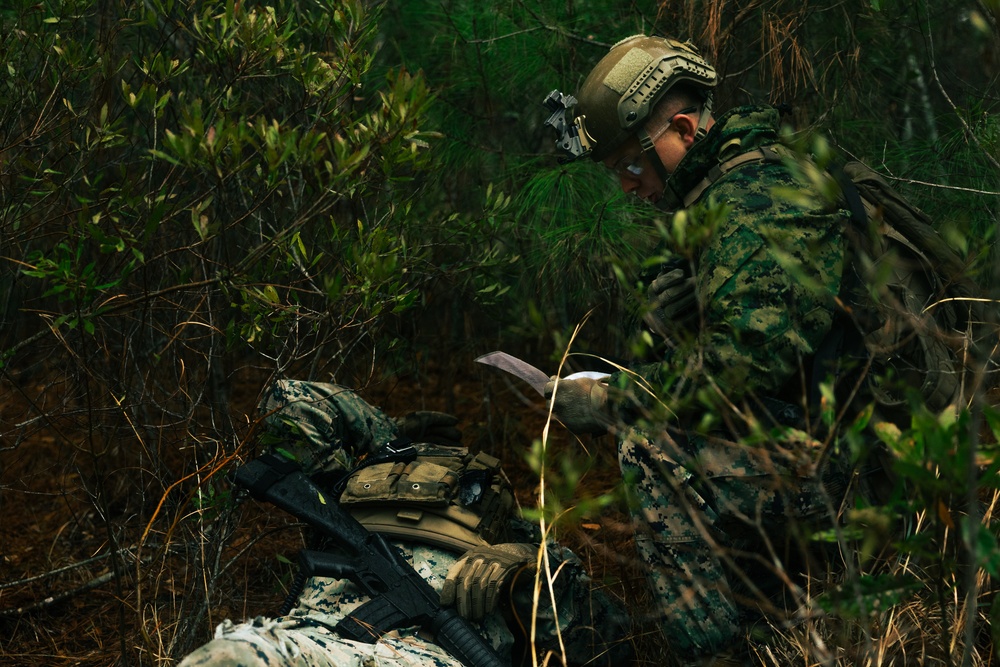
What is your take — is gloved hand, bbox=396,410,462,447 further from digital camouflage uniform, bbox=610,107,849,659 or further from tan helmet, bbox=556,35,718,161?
tan helmet, bbox=556,35,718,161

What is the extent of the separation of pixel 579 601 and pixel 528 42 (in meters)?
2.44

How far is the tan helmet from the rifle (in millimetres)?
1314

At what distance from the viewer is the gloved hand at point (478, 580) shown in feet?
8.90

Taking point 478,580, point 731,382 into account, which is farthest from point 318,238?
point 731,382

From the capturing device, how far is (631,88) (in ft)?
9.90

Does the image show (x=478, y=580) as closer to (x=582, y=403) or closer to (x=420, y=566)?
(x=420, y=566)

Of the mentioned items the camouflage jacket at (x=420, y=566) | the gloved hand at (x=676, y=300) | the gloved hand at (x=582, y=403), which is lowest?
the camouflage jacket at (x=420, y=566)

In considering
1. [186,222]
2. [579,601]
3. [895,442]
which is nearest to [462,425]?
[186,222]

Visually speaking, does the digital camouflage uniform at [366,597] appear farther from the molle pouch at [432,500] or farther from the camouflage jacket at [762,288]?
the camouflage jacket at [762,288]

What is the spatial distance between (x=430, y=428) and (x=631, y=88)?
1202 mm

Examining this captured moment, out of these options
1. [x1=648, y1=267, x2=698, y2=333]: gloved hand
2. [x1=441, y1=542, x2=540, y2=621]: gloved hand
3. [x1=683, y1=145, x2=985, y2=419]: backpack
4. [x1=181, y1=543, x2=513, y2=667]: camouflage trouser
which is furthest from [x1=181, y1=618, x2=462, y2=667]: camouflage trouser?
Answer: [x1=683, y1=145, x2=985, y2=419]: backpack

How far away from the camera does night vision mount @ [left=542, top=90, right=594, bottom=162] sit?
317 centimetres

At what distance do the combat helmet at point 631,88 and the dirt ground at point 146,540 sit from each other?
2.68 ft

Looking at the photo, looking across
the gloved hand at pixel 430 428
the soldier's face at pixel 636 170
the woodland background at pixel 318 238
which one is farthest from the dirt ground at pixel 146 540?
the soldier's face at pixel 636 170
